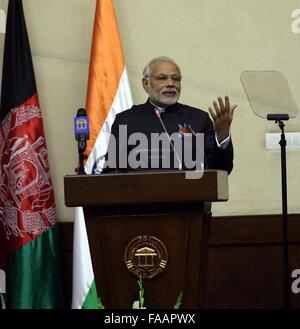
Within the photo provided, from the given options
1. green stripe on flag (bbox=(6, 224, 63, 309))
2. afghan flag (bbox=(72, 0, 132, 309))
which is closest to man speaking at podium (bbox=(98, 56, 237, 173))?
afghan flag (bbox=(72, 0, 132, 309))

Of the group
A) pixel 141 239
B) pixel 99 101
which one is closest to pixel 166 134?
pixel 141 239

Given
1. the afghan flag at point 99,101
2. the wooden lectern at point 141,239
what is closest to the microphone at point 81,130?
the wooden lectern at point 141,239

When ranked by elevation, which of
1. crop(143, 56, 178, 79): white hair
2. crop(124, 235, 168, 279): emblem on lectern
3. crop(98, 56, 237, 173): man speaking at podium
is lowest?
crop(124, 235, 168, 279): emblem on lectern

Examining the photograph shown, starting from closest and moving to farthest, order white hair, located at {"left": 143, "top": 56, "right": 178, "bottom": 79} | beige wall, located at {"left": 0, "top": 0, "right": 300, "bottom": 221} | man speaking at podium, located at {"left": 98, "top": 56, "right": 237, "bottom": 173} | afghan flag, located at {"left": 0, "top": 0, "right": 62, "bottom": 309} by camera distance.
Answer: man speaking at podium, located at {"left": 98, "top": 56, "right": 237, "bottom": 173} < white hair, located at {"left": 143, "top": 56, "right": 178, "bottom": 79} < afghan flag, located at {"left": 0, "top": 0, "right": 62, "bottom": 309} < beige wall, located at {"left": 0, "top": 0, "right": 300, "bottom": 221}

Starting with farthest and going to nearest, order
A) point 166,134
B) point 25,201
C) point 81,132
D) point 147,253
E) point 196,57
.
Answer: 1. point 196,57
2. point 25,201
3. point 166,134
4. point 81,132
5. point 147,253

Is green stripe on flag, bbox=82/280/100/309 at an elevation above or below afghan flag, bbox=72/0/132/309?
below

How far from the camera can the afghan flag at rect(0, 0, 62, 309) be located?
4.77 m

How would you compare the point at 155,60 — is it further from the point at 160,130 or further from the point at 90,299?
the point at 90,299

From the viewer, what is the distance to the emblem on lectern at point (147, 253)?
3.21 m

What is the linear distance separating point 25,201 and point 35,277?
1.52 ft

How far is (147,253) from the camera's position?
3199 millimetres

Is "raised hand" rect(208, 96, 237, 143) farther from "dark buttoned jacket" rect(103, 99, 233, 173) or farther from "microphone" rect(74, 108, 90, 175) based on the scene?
"microphone" rect(74, 108, 90, 175)

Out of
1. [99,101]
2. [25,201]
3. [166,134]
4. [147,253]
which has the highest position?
[99,101]

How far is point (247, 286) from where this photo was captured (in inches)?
198
